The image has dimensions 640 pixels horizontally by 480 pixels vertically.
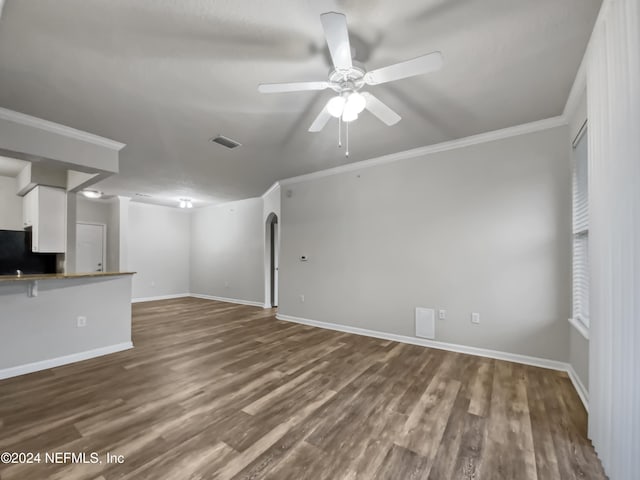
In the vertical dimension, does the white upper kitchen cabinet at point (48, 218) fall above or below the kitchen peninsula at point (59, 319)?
above

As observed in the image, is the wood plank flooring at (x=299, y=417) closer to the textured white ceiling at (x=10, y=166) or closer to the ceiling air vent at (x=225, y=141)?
the ceiling air vent at (x=225, y=141)

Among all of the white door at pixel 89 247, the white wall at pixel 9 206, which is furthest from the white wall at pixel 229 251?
the white wall at pixel 9 206

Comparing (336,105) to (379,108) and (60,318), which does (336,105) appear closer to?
(379,108)

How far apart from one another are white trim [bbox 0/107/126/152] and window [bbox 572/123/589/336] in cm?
510

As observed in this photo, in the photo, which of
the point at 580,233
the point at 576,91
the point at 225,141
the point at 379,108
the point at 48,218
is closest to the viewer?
the point at 379,108

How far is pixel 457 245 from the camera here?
3494 millimetres

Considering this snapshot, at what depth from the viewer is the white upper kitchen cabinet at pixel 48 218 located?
411 cm

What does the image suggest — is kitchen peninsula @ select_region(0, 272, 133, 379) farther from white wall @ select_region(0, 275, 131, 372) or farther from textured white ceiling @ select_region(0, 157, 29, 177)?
textured white ceiling @ select_region(0, 157, 29, 177)

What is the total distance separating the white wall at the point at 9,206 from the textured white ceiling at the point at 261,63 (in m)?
3.24

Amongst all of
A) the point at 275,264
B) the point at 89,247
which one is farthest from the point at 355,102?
the point at 89,247

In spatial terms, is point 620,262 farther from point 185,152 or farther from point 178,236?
point 178,236

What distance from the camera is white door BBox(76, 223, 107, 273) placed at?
21.2 feet

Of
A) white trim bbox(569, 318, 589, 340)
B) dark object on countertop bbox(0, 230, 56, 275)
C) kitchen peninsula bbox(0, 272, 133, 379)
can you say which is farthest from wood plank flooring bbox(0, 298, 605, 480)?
dark object on countertop bbox(0, 230, 56, 275)

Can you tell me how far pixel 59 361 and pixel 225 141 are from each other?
3.18 meters
